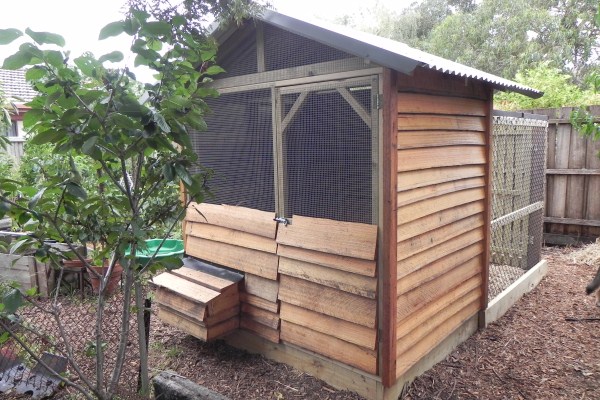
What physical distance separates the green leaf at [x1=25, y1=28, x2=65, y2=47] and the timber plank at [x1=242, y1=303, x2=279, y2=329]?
2.66 meters

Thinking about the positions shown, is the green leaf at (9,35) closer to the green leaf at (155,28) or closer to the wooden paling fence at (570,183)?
the green leaf at (155,28)

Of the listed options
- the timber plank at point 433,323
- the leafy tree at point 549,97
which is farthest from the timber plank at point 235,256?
the leafy tree at point 549,97

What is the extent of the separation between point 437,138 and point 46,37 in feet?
8.60

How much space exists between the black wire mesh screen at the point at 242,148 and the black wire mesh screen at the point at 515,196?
90.1 inches

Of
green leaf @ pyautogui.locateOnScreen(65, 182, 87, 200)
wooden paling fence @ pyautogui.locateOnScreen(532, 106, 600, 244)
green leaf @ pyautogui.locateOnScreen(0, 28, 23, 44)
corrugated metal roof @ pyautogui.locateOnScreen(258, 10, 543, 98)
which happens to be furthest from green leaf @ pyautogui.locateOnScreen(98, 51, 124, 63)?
wooden paling fence @ pyautogui.locateOnScreen(532, 106, 600, 244)

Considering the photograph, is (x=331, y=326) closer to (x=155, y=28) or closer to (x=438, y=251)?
(x=438, y=251)

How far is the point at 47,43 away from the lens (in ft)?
4.06

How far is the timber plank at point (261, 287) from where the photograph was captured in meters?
3.49

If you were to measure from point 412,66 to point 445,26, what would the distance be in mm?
13247

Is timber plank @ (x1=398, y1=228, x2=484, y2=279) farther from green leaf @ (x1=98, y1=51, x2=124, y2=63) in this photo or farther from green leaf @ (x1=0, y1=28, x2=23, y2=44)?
green leaf @ (x1=0, y1=28, x2=23, y2=44)

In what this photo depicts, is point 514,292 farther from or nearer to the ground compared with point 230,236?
nearer to the ground

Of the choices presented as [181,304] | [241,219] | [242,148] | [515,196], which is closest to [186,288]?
[181,304]

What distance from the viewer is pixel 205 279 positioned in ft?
12.3

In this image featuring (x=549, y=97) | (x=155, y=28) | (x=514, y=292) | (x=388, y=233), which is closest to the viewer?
(x=155, y=28)
